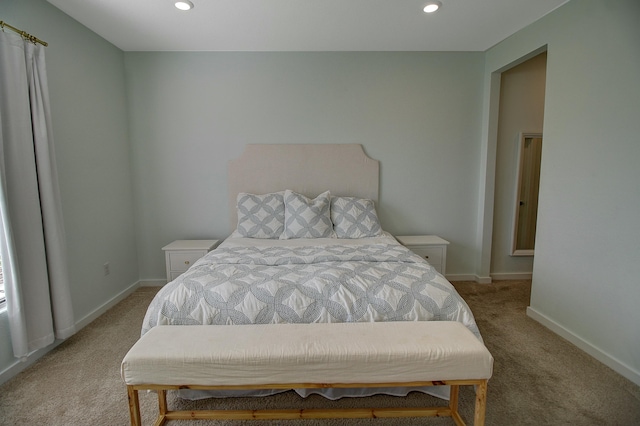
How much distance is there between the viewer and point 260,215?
293 centimetres

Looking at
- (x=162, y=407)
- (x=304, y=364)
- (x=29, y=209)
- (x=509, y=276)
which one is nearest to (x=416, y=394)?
(x=304, y=364)

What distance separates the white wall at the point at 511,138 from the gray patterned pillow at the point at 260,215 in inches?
95.7

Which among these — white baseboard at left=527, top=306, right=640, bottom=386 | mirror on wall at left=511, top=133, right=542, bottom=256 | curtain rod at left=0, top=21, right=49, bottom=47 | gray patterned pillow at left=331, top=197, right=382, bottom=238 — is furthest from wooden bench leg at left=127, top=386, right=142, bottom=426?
mirror on wall at left=511, top=133, right=542, bottom=256

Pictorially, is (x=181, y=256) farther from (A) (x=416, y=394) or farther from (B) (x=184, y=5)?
(A) (x=416, y=394)

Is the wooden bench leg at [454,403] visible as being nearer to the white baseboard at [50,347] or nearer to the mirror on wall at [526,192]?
the mirror on wall at [526,192]

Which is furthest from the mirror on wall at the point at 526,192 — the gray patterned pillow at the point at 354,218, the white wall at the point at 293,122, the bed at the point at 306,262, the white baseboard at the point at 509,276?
the gray patterned pillow at the point at 354,218

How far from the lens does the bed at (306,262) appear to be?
162cm

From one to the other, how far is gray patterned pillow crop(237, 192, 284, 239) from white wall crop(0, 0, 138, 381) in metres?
1.23

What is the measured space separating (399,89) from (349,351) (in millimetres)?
2841

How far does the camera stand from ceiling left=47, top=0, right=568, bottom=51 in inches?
89.4

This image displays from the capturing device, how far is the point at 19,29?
1963mm

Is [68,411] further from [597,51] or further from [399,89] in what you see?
Answer: [597,51]

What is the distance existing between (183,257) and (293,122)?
1786 millimetres

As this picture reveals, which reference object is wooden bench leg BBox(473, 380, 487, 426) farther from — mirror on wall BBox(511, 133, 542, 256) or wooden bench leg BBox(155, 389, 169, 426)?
mirror on wall BBox(511, 133, 542, 256)
